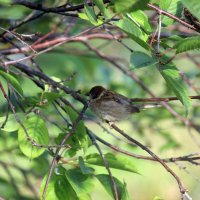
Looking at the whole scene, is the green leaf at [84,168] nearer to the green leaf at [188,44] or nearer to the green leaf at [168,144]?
the green leaf at [188,44]

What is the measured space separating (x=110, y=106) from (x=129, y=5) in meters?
1.28

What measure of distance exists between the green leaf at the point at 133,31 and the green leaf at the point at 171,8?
0.17 meters

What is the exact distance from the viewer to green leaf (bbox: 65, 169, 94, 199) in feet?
6.13

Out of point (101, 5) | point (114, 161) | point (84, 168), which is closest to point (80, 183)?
point (84, 168)

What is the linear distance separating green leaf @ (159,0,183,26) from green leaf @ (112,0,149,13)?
0.19 m

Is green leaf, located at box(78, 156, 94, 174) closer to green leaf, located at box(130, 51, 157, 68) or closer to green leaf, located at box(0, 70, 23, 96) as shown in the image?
green leaf, located at box(0, 70, 23, 96)

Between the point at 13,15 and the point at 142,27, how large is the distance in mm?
1595

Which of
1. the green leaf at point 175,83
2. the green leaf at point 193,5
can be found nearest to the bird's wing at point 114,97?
the green leaf at point 175,83

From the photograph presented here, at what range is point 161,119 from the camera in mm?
3682

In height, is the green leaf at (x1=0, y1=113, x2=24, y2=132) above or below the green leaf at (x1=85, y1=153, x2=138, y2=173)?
above

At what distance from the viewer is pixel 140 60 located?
1613mm

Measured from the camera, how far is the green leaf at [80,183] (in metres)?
1.87

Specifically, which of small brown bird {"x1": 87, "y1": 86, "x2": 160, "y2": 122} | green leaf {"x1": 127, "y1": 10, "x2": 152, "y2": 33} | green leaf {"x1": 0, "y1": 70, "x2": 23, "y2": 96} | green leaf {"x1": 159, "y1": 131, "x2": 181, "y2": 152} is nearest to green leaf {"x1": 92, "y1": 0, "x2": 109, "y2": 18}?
green leaf {"x1": 127, "y1": 10, "x2": 152, "y2": 33}

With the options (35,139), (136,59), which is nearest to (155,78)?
(35,139)
